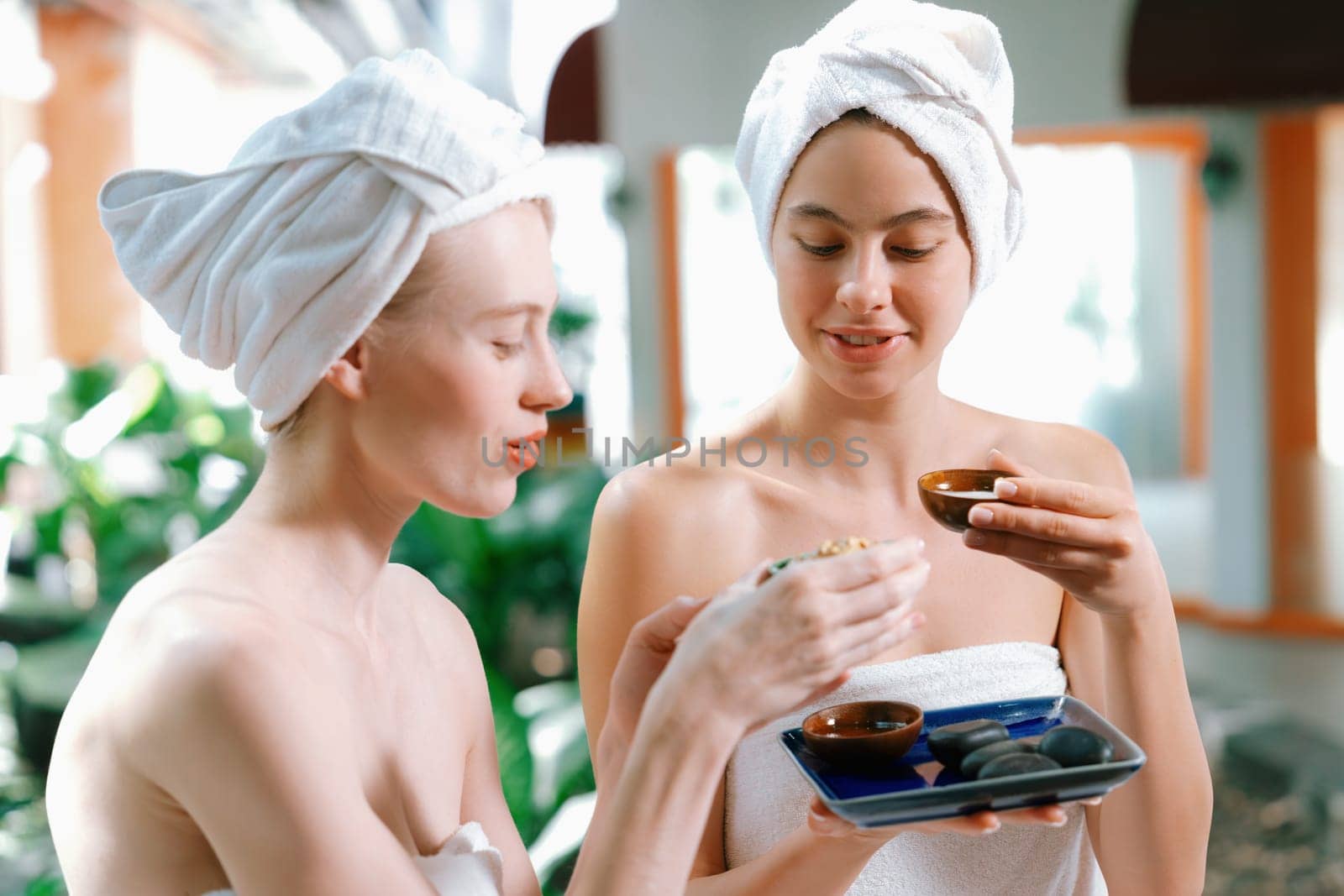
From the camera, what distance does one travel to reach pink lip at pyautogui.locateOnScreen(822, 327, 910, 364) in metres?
1.15

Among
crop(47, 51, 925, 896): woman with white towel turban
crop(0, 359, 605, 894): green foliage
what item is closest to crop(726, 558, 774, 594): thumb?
crop(47, 51, 925, 896): woman with white towel turban

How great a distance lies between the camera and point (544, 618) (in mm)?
3439

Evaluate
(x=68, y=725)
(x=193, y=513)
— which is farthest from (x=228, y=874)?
(x=193, y=513)

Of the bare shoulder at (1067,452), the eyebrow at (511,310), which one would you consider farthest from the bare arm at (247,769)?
the bare shoulder at (1067,452)

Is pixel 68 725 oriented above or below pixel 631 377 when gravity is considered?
above

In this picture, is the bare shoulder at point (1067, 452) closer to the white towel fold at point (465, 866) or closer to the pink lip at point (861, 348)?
the pink lip at point (861, 348)

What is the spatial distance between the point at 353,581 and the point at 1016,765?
58 centimetres

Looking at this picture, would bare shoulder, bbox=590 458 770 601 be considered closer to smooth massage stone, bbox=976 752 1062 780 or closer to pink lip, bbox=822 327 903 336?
pink lip, bbox=822 327 903 336

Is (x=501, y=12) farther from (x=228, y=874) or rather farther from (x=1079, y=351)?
(x=228, y=874)

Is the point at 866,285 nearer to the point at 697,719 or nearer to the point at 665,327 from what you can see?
the point at 697,719

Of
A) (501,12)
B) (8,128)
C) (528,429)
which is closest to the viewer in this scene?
(528,429)

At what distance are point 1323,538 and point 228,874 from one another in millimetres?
5167

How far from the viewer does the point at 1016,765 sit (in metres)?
0.97

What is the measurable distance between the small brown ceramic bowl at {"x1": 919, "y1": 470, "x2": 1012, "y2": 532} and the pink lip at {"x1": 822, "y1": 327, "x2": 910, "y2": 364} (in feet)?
0.42
